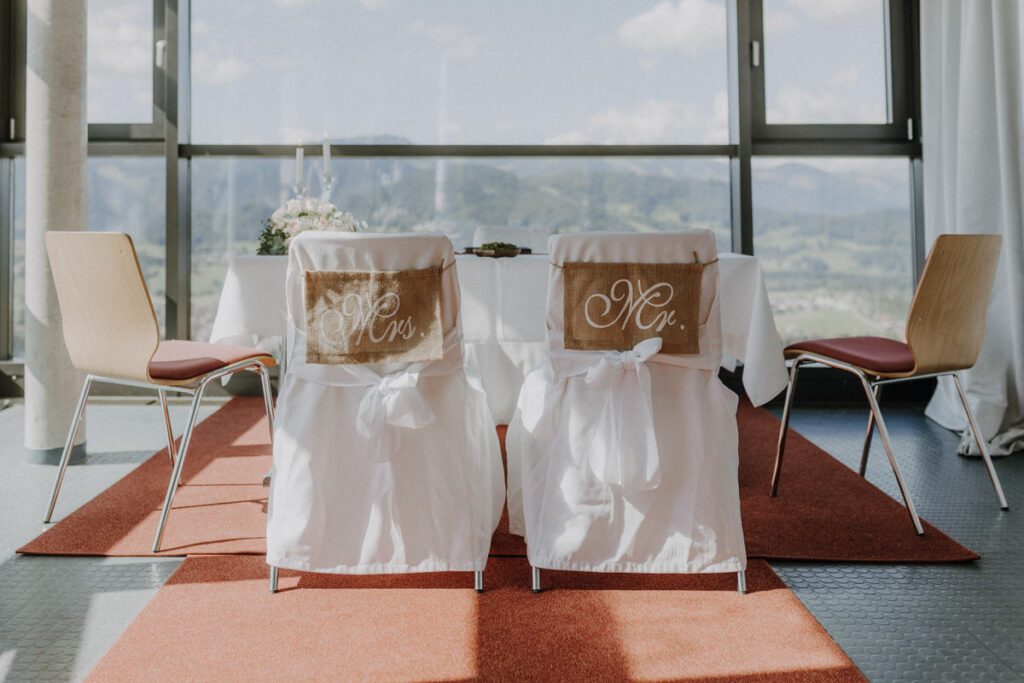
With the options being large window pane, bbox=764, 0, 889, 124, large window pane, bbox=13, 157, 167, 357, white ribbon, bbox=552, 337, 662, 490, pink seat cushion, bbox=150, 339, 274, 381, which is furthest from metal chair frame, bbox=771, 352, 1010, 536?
large window pane, bbox=13, 157, 167, 357

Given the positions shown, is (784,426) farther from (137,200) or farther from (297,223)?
(137,200)

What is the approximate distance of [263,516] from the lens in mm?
2691

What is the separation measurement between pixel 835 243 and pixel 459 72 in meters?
2.35

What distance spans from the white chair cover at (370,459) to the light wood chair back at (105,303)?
0.57m

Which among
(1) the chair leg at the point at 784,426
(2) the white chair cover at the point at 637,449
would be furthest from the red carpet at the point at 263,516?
(2) the white chair cover at the point at 637,449

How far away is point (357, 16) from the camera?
4.87m

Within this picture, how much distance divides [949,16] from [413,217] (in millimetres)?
2891

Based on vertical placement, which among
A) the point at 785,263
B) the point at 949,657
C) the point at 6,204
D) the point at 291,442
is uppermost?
the point at 6,204

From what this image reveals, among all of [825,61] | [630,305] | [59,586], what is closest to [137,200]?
[59,586]

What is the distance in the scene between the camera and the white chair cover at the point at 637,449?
2.09 meters

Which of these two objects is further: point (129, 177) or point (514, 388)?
point (129, 177)

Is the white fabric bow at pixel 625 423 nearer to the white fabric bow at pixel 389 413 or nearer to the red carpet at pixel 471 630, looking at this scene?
the red carpet at pixel 471 630

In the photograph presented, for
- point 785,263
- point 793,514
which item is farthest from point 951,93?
point 793,514

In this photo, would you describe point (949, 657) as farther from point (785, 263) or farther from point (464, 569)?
point (785, 263)
